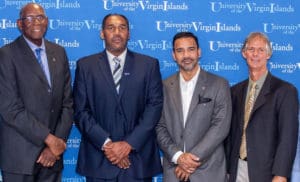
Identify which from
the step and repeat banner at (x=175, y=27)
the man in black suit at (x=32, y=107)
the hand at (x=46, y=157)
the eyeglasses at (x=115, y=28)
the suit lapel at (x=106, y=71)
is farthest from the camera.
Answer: the step and repeat banner at (x=175, y=27)

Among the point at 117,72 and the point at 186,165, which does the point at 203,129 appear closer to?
the point at 186,165

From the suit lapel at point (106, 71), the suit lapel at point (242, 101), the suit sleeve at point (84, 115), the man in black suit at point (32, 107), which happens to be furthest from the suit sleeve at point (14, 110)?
the suit lapel at point (242, 101)

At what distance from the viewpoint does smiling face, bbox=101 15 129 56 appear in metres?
3.89

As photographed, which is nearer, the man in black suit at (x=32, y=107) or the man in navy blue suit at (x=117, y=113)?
the man in black suit at (x=32, y=107)

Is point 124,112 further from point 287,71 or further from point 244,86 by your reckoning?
point 287,71

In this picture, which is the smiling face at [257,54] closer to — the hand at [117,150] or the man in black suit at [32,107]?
the hand at [117,150]

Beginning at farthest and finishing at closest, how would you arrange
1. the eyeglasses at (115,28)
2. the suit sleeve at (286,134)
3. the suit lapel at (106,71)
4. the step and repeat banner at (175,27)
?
the step and repeat banner at (175,27) → the eyeglasses at (115,28) → the suit lapel at (106,71) → the suit sleeve at (286,134)

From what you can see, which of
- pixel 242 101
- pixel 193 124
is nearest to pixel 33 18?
pixel 193 124

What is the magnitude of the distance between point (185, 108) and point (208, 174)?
512mm

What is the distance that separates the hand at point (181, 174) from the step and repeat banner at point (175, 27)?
49.9 inches

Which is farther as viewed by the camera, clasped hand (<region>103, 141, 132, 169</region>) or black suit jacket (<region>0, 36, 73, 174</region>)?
clasped hand (<region>103, 141, 132, 169</region>)

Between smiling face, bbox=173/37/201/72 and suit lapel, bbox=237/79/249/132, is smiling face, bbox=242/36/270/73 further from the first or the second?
smiling face, bbox=173/37/201/72

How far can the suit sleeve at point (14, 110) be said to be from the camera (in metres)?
3.57

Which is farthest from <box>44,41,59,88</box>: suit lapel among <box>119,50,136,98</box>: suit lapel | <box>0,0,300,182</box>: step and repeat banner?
<box>0,0,300,182</box>: step and repeat banner
